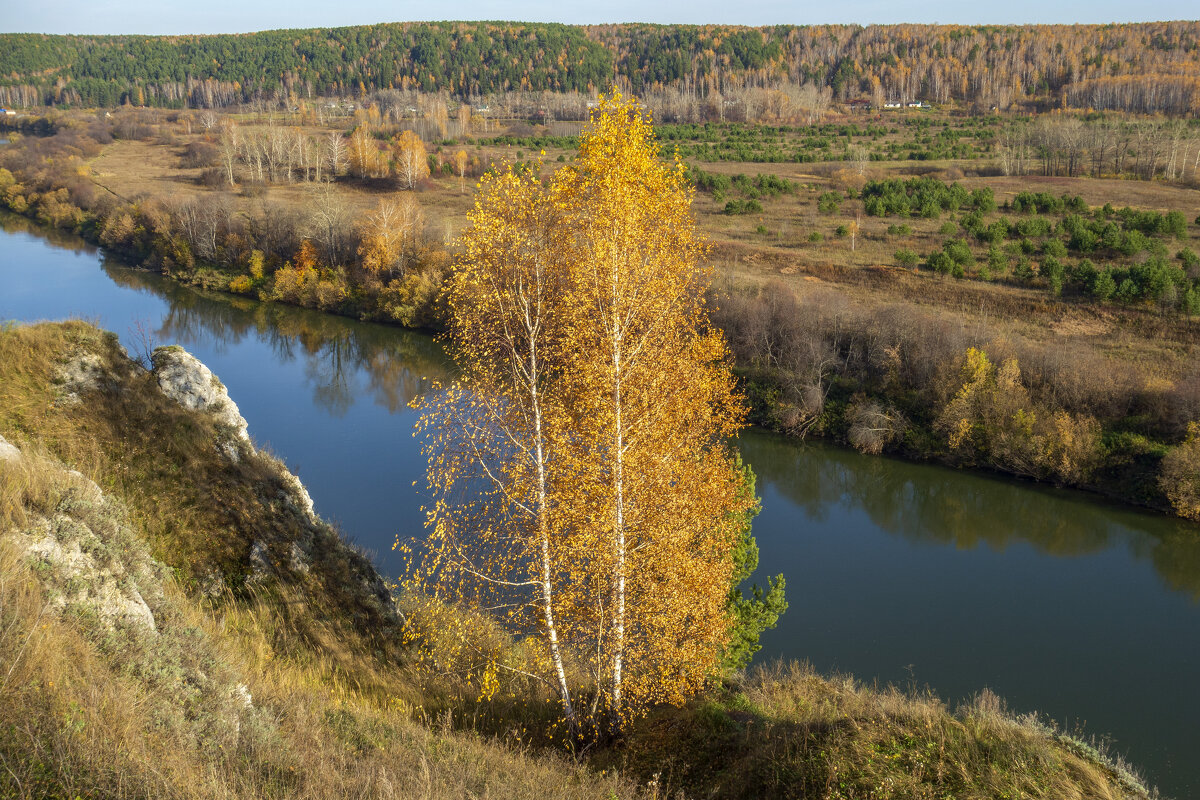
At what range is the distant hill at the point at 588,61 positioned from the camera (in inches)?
3807

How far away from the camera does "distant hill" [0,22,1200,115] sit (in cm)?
9669

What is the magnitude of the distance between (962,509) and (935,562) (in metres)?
3.29

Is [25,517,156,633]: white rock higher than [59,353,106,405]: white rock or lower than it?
lower

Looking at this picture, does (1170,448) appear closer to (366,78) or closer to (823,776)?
(823,776)

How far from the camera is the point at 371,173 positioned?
59531 millimetres

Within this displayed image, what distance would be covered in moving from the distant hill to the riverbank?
97.1 meters

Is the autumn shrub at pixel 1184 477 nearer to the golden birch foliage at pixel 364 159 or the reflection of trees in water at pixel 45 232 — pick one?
the reflection of trees in water at pixel 45 232

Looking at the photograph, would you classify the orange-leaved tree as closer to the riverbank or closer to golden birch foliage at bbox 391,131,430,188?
the riverbank

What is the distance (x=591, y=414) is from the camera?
317 inches

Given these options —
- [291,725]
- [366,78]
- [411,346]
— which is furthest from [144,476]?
[366,78]

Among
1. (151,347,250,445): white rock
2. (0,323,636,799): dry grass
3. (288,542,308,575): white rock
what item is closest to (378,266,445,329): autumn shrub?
(151,347,250,445): white rock

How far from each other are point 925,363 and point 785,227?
19341 millimetres

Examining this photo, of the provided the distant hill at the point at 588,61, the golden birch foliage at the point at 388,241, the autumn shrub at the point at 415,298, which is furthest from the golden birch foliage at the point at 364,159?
the distant hill at the point at 588,61

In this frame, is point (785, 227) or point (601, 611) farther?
point (785, 227)
